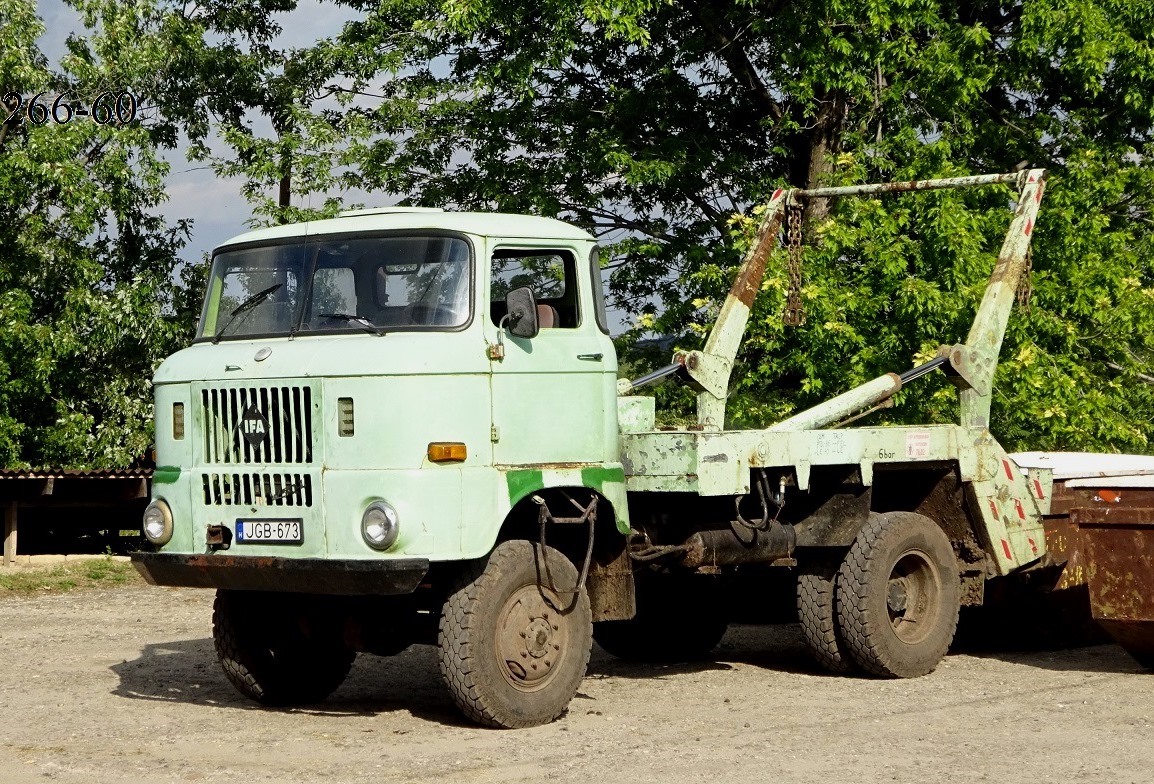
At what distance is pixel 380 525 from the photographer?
834 cm

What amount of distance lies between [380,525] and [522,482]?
0.85 metres

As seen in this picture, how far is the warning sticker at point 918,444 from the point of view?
10836 mm

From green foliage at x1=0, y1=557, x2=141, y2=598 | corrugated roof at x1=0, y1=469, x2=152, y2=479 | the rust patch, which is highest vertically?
the rust patch

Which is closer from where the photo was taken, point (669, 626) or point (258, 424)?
point (258, 424)

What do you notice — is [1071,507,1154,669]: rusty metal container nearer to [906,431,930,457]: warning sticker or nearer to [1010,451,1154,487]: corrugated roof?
[1010,451,1154,487]: corrugated roof

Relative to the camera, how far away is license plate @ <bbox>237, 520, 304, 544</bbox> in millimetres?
8609

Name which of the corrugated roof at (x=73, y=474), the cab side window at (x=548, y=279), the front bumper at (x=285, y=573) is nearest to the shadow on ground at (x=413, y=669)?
the front bumper at (x=285, y=573)

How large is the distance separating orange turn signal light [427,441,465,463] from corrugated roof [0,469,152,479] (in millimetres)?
12020

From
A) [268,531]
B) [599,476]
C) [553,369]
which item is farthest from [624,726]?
[268,531]

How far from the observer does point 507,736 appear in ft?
28.0

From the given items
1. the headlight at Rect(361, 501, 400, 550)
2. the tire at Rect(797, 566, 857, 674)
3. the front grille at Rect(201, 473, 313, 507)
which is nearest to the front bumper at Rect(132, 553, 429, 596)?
the headlight at Rect(361, 501, 400, 550)

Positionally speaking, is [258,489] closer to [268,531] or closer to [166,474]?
[268,531]

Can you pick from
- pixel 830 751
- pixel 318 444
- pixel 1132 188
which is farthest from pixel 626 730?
pixel 1132 188

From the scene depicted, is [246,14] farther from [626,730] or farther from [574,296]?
[626,730]
